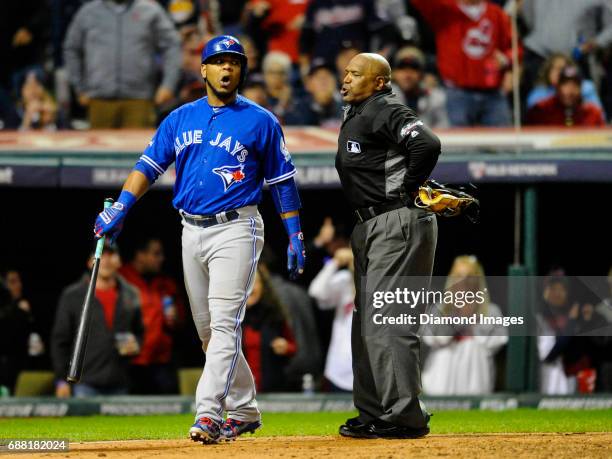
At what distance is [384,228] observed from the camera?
5.33 metres

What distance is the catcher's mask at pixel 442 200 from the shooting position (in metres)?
5.29

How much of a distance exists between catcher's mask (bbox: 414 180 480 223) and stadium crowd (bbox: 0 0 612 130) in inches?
186

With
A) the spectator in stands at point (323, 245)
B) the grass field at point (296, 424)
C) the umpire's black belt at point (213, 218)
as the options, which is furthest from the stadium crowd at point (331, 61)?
the umpire's black belt at point (213, 218)

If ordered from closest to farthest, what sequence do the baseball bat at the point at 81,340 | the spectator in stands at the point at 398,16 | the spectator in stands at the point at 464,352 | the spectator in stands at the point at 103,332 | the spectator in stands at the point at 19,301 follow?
the baseball bat at the point at 81,340 → the spectator in stands at the point at 103,332 → the spectator in stands at the point at 464,352 → the spectator in stands at the point at 19,301 → the spectator in stands at the point at 398,16

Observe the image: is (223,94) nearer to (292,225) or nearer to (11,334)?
(292,225)

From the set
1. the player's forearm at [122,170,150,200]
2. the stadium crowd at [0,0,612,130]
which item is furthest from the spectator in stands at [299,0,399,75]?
the player's forearm at [122,170,150,200]

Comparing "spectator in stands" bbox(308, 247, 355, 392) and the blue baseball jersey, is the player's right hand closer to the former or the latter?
the blue baseball jersey

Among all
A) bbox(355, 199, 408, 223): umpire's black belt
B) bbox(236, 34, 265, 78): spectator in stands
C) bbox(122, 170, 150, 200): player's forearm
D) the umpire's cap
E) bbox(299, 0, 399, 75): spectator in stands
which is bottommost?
bbox(355, 199, 408, 223): umpire's black belt

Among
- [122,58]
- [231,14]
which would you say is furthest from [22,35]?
[231,14]

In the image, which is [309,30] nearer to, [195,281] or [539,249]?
[539,249]

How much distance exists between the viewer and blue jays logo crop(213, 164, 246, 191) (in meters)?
5.35

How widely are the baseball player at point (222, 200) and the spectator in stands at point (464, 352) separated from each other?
363 cm

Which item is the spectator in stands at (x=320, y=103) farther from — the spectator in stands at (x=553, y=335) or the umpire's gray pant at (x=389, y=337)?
the umpire's gray pant at (x=389, y=337)

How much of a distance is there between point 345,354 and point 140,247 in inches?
78.2
